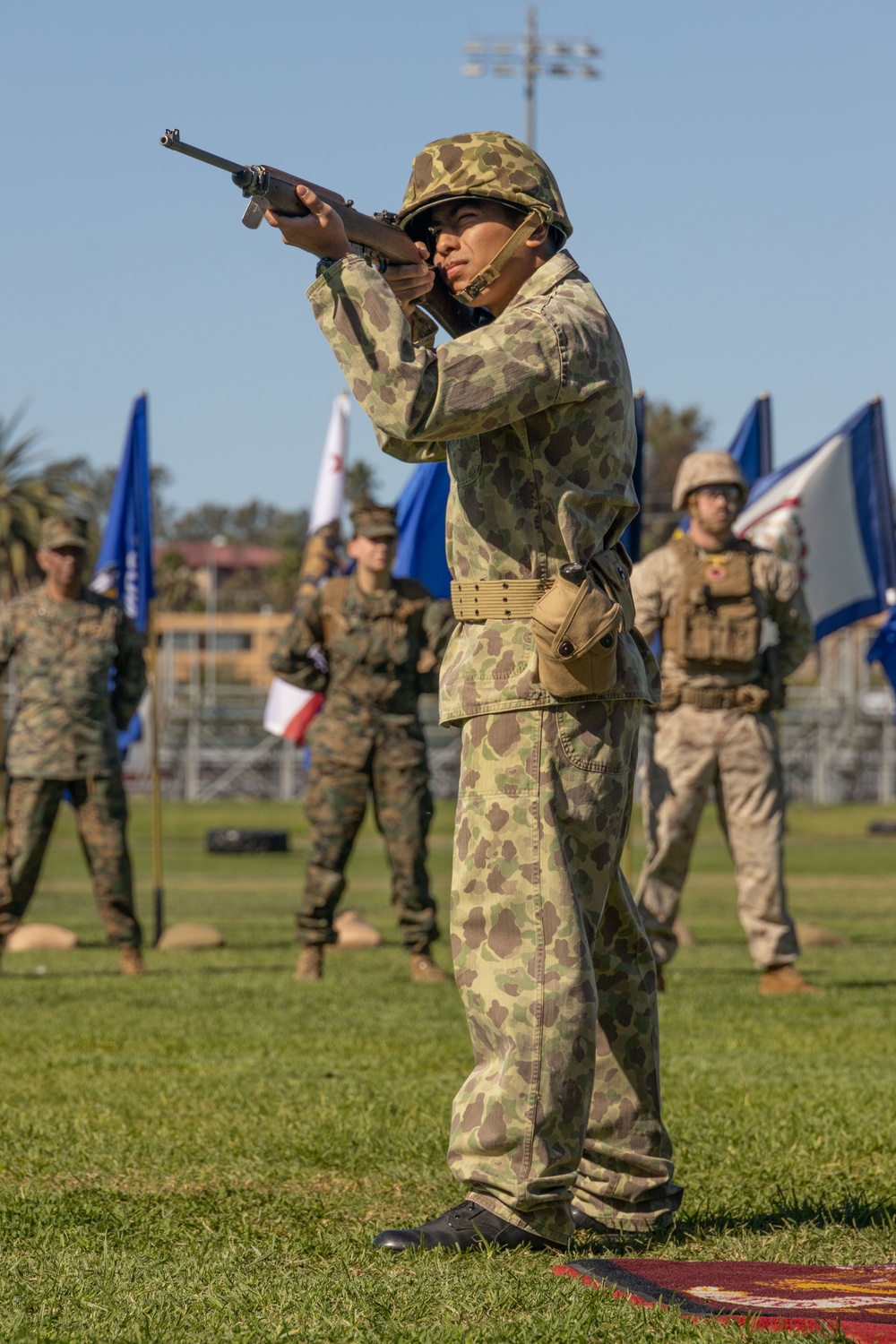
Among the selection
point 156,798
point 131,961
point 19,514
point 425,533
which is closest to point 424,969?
point 131,961

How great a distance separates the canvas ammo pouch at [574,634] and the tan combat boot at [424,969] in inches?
261

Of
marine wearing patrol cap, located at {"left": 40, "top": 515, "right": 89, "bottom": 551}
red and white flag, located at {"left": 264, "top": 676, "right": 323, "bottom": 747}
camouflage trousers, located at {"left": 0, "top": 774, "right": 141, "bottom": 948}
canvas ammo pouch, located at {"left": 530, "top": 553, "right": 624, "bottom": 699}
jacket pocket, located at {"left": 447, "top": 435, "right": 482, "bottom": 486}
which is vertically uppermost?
marine wearing patrol cap, located at {"left": 40, "top": 515, "right": 89, "bottom": 551}

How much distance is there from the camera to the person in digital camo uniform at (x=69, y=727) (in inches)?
424

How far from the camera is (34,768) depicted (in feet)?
35.4

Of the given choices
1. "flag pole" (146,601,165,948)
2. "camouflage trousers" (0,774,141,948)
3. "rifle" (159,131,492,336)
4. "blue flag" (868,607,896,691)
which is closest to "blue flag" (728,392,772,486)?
"blue flag" (868,607,896,691)

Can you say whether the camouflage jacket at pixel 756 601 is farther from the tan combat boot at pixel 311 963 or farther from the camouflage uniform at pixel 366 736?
the tan combat boot at pixel 311 963

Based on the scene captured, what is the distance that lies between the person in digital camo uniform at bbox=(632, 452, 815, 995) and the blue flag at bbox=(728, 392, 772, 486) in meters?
4.02

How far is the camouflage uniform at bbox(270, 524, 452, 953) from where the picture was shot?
1063 cm

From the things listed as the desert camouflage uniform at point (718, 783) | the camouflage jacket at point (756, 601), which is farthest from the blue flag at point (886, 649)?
the desert camouflage uniform at point (718, 783)

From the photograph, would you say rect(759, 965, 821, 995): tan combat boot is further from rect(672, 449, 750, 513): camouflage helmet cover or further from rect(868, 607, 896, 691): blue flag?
rect(868, 607, 896, 691): blue flag

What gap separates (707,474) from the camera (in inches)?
376

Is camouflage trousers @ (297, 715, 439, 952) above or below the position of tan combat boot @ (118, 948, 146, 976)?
above

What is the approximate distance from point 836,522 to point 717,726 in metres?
4.30

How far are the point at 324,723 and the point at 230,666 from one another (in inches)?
2857
